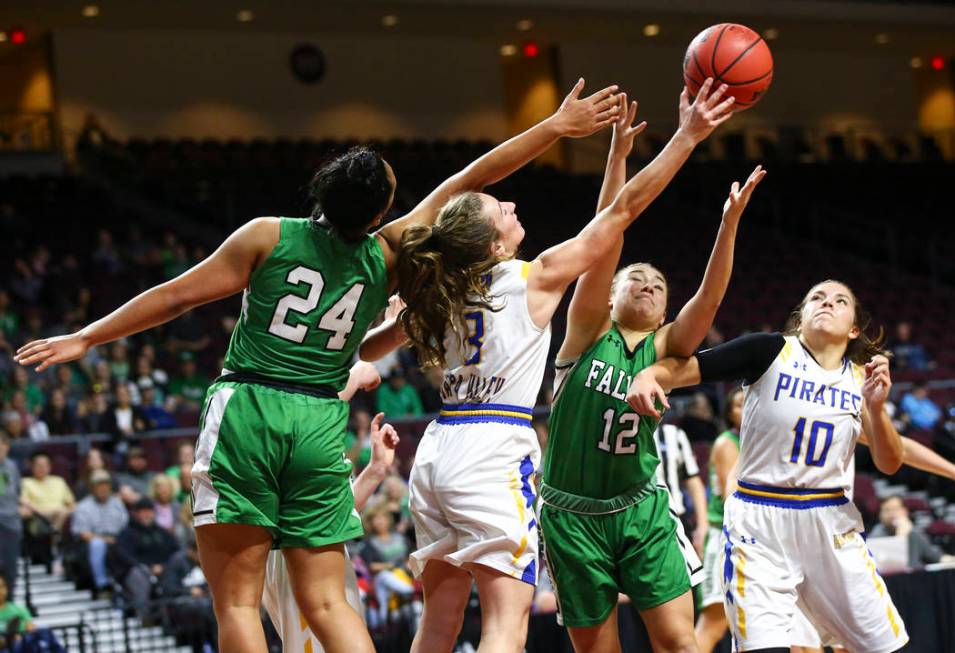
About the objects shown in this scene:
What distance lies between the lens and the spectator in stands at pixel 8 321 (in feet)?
40.1

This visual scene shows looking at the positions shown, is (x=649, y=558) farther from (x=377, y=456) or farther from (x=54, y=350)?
(x=54, y=350)

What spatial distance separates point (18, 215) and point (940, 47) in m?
19.0

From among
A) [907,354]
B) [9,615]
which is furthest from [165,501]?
[907,354]

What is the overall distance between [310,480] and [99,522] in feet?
20.0

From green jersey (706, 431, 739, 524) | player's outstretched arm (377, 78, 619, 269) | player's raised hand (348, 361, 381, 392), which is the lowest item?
green jersey (706, 431, 739, 524)

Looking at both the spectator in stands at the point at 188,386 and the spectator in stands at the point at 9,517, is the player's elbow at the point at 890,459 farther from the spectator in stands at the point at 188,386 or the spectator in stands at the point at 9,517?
the spectator in stands at the point at 188,386

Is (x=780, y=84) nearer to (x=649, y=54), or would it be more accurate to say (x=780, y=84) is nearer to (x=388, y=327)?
(x=649, y=54)

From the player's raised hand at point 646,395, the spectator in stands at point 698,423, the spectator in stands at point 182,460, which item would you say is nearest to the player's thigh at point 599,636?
the player's raised hand at point 646,395

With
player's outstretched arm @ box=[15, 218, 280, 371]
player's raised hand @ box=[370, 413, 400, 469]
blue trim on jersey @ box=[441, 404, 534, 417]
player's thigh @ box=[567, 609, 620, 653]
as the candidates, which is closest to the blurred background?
player's thigh @ box=[567, 609, 620, 653]

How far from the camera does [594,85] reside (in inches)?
974

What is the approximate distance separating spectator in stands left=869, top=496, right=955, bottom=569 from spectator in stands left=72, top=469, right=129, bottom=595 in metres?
5.89

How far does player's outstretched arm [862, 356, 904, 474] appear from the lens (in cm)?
466

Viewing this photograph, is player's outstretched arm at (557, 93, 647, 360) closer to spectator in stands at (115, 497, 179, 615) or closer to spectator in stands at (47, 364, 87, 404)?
spectator in stands at (115, 497, 179, 615)

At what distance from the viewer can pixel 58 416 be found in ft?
34.9
